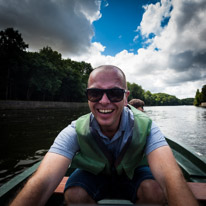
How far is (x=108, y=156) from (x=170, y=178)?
647 millimetres

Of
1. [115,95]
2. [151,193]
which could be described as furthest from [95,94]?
[151,193]

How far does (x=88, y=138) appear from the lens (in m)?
1.57

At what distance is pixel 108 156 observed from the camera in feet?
5.09

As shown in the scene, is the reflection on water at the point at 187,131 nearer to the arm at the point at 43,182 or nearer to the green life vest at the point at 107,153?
the green life vest at the point at 107,153

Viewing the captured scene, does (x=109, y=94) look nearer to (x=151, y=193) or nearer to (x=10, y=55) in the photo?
(x=151, y=193)

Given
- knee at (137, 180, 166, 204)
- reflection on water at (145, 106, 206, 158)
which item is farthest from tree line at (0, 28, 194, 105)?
knee at (137, 180, 166, 204)

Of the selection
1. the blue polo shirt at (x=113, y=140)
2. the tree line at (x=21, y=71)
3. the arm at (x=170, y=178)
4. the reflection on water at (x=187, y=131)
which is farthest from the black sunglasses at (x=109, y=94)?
the tree line at (x=21, y=71)

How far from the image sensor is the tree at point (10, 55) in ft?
75.3

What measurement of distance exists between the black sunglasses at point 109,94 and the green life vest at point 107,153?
0.37 m

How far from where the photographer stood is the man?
1361 mm

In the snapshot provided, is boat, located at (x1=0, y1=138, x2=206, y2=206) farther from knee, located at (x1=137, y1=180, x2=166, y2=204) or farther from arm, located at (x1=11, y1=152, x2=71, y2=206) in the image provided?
arm, located at (x1=11, y1=152, x2=71, y2=206)

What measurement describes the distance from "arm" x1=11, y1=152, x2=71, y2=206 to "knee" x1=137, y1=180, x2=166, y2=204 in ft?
3.10

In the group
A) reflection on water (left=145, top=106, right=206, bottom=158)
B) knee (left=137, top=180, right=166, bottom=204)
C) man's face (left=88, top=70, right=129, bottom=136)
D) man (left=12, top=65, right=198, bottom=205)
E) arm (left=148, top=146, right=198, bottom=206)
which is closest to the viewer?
arm (left=148, top=146, right=198, bottom=206)

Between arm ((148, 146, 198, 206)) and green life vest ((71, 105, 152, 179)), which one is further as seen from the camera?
green life vest ((71, 105, 152, 179))
